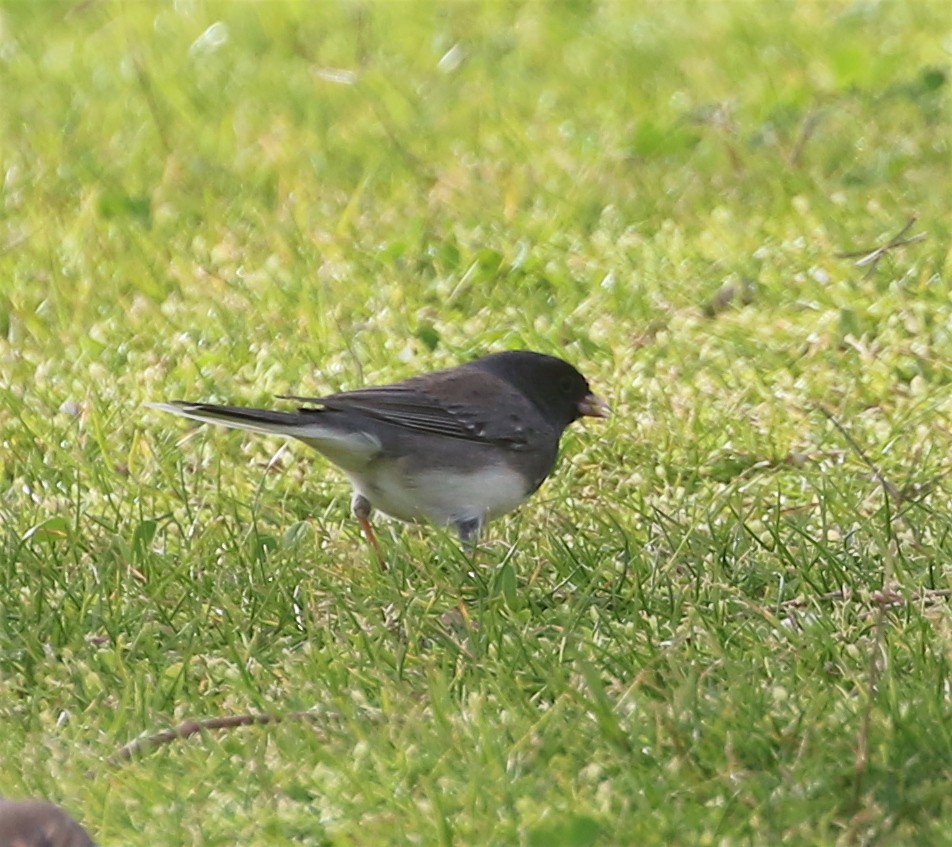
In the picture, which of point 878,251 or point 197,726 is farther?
point 878,251

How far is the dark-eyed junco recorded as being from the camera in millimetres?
5867

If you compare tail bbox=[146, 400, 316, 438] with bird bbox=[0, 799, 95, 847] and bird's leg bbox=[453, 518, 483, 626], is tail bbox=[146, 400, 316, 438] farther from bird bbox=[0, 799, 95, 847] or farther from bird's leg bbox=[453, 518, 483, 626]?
Answer: bird bbox=[0, 799, 95, 847]

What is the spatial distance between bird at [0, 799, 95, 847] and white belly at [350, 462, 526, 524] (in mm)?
2514

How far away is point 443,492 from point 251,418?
69cm

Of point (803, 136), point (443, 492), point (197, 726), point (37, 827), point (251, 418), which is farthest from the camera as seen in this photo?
point (803, 136)

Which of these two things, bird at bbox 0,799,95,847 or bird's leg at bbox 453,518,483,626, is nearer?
bird at bbox 0,799,95,847

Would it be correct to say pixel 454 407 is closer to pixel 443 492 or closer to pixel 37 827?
pixel 443 492

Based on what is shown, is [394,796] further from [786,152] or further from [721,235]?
[786,152]

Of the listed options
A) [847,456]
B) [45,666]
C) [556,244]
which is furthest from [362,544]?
[556,244]

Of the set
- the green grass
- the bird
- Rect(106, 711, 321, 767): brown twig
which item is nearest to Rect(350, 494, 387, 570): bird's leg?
the green grass

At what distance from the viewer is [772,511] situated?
591 cm

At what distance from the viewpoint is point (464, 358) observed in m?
7.23

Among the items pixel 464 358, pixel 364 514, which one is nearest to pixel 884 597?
pixel 364 514

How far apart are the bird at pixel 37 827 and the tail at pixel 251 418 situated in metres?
2.10
